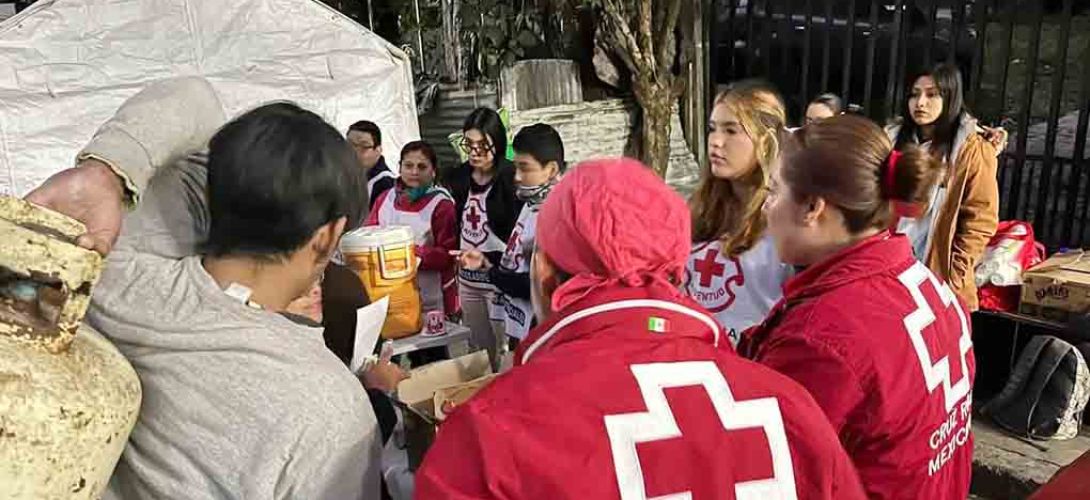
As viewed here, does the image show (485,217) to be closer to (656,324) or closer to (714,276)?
(714,276)

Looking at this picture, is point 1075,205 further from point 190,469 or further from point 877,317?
point 190,469

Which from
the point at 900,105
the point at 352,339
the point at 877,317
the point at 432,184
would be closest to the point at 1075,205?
the point at 900,105

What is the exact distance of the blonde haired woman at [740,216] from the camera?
100 inches

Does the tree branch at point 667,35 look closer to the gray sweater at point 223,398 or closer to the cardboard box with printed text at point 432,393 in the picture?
the cardboard box with printed text at point 432,393

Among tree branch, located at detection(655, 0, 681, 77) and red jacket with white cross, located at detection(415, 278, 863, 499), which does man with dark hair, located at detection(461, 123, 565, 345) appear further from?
tree branch, located at detection(655, 0, 681, 77)

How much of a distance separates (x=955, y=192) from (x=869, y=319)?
8.75 feet

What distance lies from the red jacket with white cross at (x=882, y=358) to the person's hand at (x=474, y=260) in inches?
85.5

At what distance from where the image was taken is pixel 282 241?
128 centimetres

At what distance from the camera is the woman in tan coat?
3.87 m

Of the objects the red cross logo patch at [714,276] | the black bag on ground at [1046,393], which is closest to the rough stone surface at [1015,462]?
the black bag on ground at [1046,393]

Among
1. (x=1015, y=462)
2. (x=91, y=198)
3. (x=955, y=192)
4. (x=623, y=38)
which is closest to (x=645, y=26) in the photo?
(x=623, y=38)

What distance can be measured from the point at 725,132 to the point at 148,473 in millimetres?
1912

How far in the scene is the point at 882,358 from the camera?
1.57 m

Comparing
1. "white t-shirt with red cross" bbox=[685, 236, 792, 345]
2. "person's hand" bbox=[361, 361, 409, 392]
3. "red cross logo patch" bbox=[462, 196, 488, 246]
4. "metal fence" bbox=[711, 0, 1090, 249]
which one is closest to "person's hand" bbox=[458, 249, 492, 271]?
"red cross logo patch" bbox=[462, 196, 488, 246]
